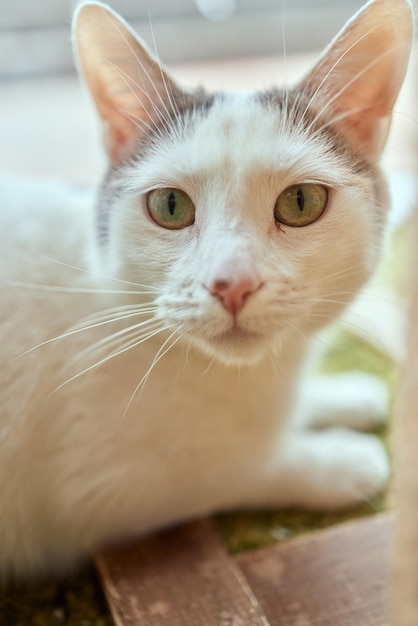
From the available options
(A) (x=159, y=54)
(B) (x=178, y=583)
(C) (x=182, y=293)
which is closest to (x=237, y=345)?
(C) (x=182, y=293)

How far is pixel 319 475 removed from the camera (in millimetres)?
1579

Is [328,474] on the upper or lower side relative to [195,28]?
lower

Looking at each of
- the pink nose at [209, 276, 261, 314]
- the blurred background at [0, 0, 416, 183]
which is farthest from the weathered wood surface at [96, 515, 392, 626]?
the blurred background at [0, 0, 416, 183]

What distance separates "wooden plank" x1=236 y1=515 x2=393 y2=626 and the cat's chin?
51 centimetres

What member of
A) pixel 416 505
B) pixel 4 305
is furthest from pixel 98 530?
pixel 416 505

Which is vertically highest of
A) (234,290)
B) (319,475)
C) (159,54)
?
(159,54)

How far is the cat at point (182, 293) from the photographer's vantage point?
3.84ft

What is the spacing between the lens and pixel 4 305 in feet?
4.68

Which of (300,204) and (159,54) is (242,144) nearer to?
(300,204)

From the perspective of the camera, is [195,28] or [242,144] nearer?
[242,144]

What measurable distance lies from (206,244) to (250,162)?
18 centimetres

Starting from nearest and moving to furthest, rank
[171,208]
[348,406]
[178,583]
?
1. [171,208]
2. [178,583]
3. [348,406]

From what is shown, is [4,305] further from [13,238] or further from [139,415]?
[139,415]

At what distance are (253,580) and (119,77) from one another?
110 cm
